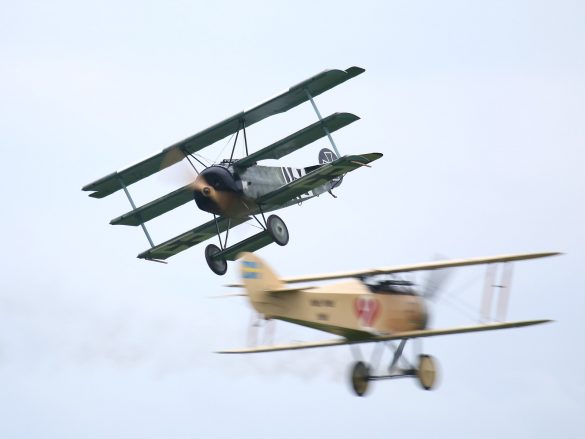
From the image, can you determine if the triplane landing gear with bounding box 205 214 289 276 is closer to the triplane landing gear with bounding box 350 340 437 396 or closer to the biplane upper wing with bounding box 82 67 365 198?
the biplane upper wing with bounding box 82 67 365 198

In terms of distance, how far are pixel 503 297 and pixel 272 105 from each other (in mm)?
9263

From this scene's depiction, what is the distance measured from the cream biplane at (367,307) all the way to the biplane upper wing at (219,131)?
6224 mm

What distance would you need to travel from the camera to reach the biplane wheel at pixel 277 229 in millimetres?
37875

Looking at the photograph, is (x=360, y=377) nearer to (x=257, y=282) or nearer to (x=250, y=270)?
(x=257, y=282)

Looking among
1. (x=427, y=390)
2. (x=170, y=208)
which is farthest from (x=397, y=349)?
(x=170, y=208)

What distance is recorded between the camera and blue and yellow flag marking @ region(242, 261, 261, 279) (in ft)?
100.0

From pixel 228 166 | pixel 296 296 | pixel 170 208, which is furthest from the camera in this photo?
pixel 170 208

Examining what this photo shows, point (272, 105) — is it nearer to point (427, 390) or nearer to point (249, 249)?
point (249, 249)

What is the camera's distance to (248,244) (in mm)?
38219

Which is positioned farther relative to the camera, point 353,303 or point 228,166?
point 228,166

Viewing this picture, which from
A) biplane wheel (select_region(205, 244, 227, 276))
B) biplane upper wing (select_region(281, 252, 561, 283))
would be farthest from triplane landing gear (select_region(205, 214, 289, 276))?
biplane upper wing (select_region(281, 252, 561, 283))

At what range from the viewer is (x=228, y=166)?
123 ft

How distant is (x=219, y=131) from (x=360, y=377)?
30.6ft

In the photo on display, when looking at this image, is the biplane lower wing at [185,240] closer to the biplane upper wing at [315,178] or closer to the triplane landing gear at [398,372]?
the biplane upper wing at [315,178]
